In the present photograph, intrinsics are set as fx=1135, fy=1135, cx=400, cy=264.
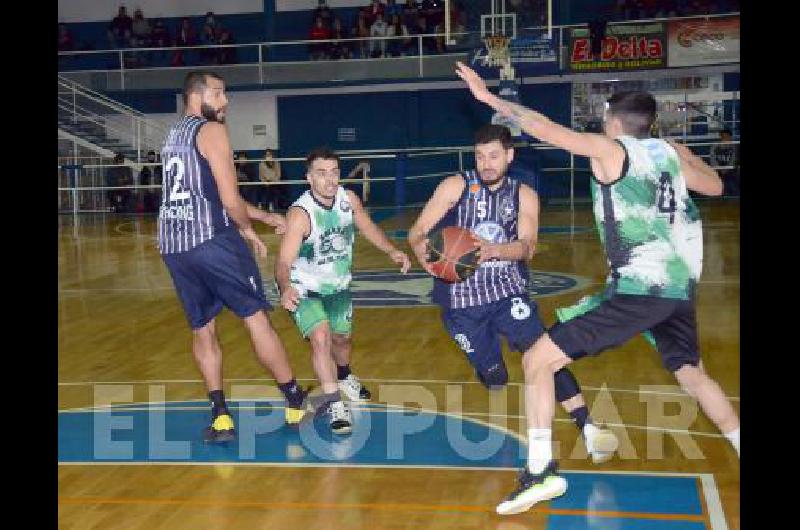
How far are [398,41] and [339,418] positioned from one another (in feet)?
73.7

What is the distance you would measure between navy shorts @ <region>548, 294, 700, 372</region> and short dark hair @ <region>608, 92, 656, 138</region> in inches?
31.0

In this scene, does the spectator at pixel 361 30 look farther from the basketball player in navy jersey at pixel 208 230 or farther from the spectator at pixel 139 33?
the basketball player in navy jersey at pixel 208 230

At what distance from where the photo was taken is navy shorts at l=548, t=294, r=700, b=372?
17.5 ft

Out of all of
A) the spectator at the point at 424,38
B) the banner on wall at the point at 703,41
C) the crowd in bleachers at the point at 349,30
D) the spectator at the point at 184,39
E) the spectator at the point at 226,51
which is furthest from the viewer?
the spectator at the point at 184,39

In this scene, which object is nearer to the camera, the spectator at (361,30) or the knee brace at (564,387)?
the knee brace at (564,387)

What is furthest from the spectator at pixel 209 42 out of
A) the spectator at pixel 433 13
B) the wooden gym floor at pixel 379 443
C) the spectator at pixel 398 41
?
the wooden gym floor at pixel 379 443

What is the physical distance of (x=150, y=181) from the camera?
87.8 ft

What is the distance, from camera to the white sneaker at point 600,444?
243 inches

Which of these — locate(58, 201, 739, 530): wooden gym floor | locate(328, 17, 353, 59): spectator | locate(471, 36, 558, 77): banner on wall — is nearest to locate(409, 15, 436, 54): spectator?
locate(328, 17, 353, 59): spectator

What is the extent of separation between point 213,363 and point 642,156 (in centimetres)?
306

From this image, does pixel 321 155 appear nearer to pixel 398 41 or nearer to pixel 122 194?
pixel 122 194

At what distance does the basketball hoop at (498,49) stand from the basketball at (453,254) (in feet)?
58.0
